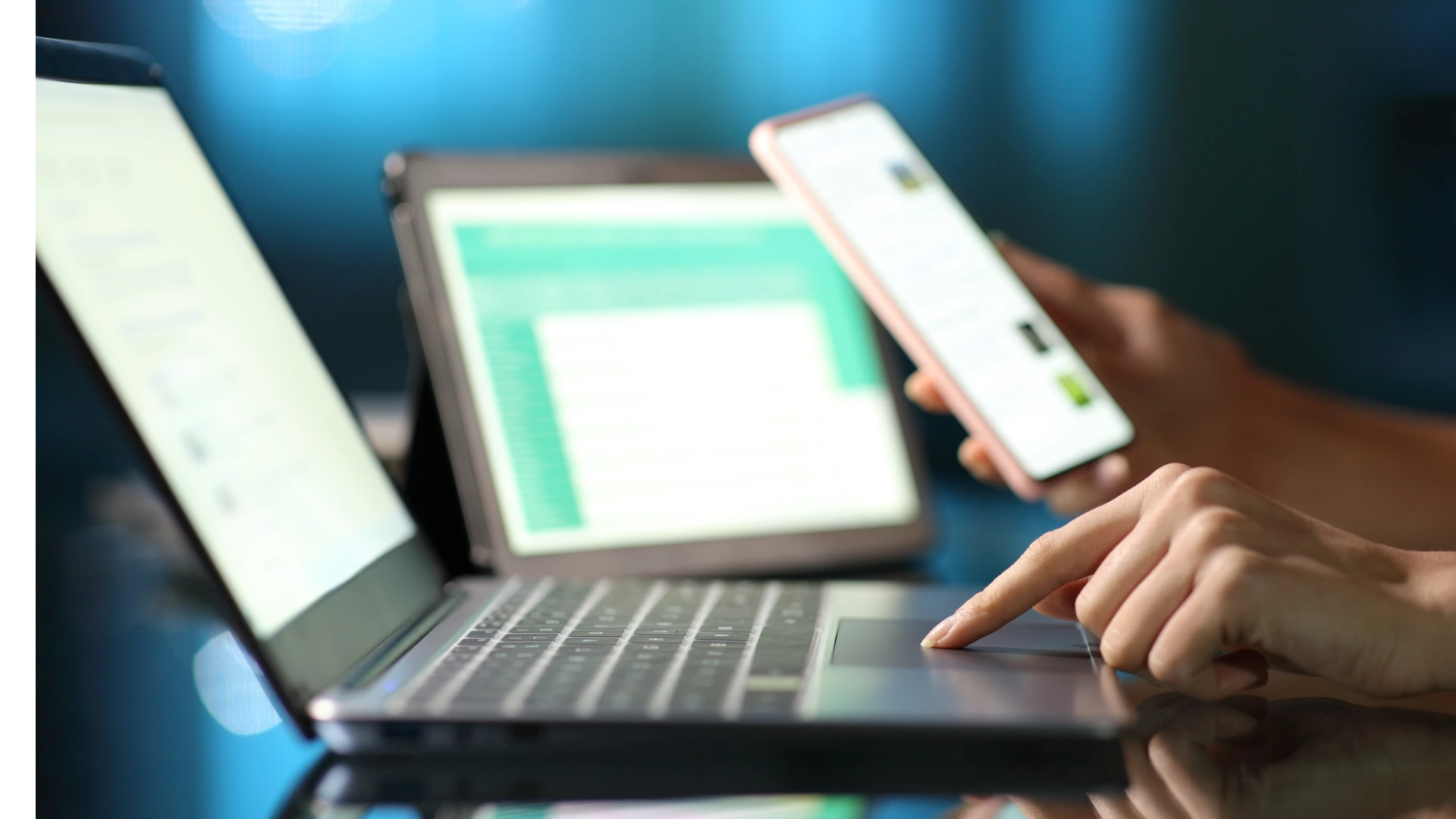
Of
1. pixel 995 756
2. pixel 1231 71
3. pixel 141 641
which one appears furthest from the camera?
pixel 1231 71

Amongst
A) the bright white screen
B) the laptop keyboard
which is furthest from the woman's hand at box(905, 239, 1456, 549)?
the bright white screen

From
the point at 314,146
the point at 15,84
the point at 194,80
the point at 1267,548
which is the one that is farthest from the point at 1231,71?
the point at 15,84

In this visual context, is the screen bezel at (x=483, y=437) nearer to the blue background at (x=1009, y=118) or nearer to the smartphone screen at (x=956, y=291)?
the smartphone screen at (x=956, y=291)

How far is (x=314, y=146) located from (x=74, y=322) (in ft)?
6.75

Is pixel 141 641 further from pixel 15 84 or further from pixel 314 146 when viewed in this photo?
pixel 314 146

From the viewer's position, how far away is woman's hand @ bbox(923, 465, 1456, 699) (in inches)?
16.1

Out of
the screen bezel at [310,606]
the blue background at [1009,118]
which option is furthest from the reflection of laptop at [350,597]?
the blue background at [1009,118]

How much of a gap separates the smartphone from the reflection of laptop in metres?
0.15

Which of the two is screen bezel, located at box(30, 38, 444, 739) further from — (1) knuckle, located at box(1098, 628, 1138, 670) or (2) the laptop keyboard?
(1) knuckle, located at box(1098, 628, 1138, 670)

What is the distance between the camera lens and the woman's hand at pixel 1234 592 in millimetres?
410

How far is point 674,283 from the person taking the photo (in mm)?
839

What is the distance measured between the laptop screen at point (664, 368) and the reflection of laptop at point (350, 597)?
0.14 m

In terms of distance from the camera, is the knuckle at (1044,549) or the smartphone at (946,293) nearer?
the knuckle at (1044,549)

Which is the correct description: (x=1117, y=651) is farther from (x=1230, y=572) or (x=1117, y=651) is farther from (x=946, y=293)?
(x=946, y=293)
